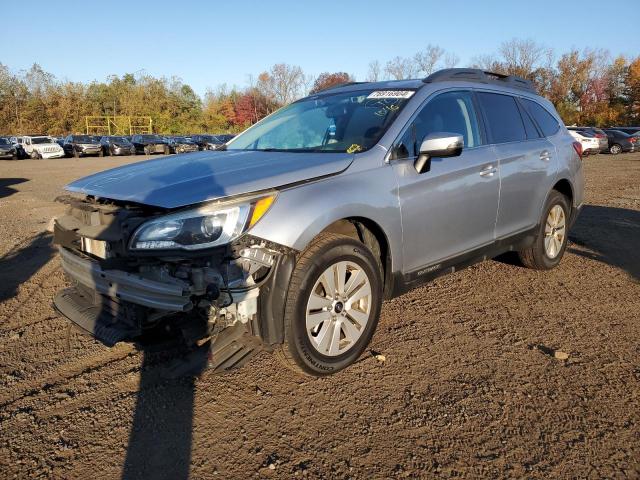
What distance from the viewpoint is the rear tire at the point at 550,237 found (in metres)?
4.87

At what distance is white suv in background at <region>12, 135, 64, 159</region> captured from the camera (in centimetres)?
3416

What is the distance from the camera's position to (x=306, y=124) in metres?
4.01

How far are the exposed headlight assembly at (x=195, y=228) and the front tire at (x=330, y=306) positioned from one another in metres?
0.44

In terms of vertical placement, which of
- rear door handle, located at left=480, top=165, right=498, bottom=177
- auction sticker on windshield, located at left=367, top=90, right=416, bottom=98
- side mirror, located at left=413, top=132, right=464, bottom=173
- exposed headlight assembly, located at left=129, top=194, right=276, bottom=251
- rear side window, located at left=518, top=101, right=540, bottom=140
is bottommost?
exposed headlight assembly, located at left=129, top=194, right=276, bottom=251

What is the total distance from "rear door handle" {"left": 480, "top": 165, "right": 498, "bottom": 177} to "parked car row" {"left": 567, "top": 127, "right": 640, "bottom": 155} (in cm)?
2748

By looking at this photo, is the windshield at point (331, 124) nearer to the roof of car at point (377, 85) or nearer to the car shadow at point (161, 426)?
the roof of car at point (377, 85)

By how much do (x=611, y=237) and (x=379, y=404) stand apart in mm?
5425

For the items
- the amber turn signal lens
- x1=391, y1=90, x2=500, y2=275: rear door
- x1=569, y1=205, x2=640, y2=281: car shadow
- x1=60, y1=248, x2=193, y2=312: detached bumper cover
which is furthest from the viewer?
x1=569, y1=205, x2=640, y2=281: car shadow

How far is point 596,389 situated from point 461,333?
100 centimetres

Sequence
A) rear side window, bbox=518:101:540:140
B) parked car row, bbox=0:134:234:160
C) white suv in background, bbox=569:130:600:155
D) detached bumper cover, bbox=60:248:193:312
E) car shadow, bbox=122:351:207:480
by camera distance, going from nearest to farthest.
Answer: car shadow, bbox=122:351:207:480
detached bumper cover, bbox=60:248:193:312
rear side window, bbox=518:101:540:140
white suv in background, bbox=569:130:600:155
parked car row, bbox=0:134:234:160

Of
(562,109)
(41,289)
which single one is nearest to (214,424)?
(41,289)

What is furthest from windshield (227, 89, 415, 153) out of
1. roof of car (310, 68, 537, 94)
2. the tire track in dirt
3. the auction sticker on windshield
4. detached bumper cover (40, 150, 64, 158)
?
detached bumper cover (40, 150, 64, 158)

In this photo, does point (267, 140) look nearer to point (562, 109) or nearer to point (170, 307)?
point (170, 307)

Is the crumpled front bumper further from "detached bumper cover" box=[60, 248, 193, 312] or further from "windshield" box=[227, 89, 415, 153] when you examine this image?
"detached bumper cover" box=[60, 248, 193, 312]
